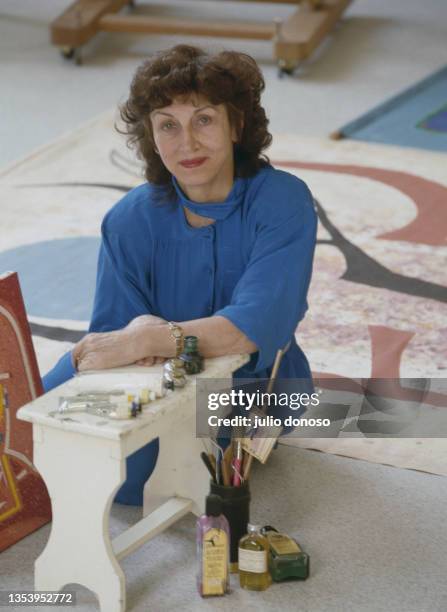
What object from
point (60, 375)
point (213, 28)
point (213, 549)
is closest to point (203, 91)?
point (60, 375)

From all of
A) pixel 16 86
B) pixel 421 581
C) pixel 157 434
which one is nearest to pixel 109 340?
pixel 157 434

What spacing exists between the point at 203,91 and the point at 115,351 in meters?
0.57

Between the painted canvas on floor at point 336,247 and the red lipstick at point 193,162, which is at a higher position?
the red lipstick at point 193,162

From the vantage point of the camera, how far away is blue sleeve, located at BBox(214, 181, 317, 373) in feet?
7.71

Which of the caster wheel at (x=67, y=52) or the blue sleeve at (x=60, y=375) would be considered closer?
the blue sleeve at (x=60, y=375)

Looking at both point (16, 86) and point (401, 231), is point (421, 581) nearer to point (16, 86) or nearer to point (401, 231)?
point (401, 231)

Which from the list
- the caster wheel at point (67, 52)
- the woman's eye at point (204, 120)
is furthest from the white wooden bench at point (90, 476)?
the caster wheel at point (67, 52)

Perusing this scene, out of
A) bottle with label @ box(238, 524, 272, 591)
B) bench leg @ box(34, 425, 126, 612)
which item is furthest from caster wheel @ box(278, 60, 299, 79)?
bench leg @ box(34, 425, 126, 612)

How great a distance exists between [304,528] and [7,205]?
7.66ft

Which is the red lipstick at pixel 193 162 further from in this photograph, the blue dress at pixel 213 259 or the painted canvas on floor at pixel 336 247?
the painted canvas on floor at pixel 336 247

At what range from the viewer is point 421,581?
2.29 meters

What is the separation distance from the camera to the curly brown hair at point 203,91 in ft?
7.70

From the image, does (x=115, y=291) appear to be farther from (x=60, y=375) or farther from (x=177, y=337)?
(x=177, y=337)

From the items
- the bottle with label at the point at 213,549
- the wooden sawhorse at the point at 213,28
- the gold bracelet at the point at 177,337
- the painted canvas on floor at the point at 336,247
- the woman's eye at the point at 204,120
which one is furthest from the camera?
the wooden sawhorse at the point at 213,28
